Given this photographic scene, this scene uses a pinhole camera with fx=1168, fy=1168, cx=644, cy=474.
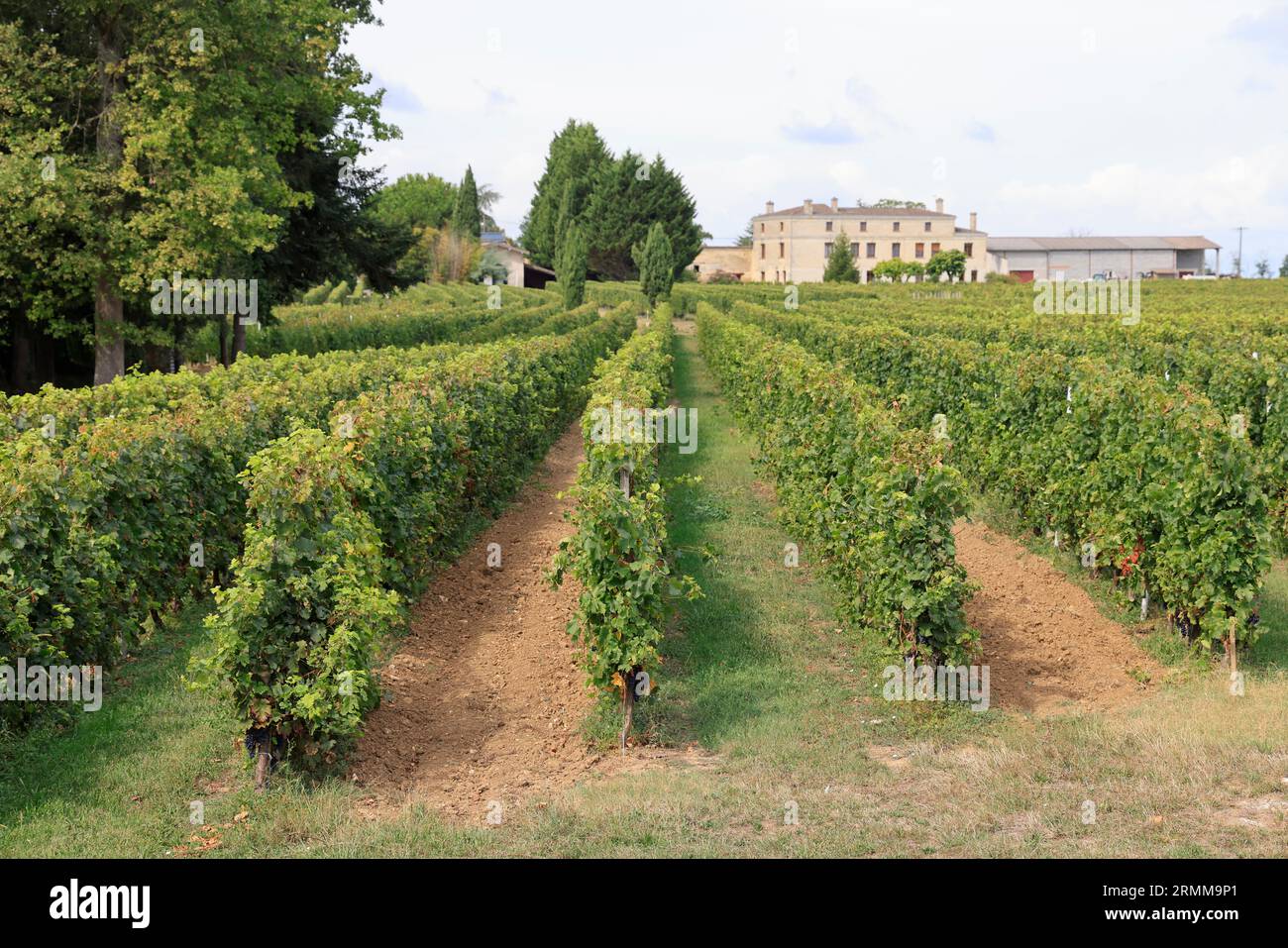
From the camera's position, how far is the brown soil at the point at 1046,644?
8906 millimetres

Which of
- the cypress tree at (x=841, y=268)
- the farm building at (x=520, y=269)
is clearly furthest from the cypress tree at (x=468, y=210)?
the cypress tree at (x=841, y=268)

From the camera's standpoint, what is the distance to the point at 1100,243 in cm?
11762

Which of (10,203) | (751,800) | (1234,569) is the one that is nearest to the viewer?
(751,800)

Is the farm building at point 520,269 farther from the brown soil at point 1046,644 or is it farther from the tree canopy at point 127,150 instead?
the brown soil at point 1046,644

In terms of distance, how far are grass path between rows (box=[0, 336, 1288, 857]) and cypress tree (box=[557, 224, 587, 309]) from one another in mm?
57387

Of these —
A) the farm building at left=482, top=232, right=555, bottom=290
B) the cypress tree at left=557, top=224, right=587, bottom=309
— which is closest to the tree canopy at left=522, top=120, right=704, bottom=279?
the farm building at left=482, top=232, right=555, bottom=290

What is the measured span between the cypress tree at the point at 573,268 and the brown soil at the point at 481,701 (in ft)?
176

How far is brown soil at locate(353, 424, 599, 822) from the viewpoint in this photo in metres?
7.34

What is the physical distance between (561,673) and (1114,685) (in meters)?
4.33

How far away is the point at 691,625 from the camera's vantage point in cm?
1036

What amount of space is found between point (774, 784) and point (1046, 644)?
405 cm

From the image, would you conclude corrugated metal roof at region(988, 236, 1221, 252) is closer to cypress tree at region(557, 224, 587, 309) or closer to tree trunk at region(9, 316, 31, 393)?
cypress tree at region(557, 224, 587, 309)

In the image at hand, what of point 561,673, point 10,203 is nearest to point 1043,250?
point 10,203

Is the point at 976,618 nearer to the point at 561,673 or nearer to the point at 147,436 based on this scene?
the point at 561,673
